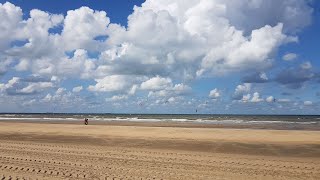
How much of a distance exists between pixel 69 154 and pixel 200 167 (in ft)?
23.5

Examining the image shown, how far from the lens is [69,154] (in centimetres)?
1798

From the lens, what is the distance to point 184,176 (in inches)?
485

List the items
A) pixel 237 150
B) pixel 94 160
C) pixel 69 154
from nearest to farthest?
1. pixel 94 160
2. pixel 69 154
3. pixel 237 150

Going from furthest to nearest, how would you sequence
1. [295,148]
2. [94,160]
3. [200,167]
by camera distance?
[295,148]
[94,160]
[200,167]

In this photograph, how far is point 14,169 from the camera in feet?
42.9

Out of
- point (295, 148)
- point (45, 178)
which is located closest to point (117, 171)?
point (45, 178)

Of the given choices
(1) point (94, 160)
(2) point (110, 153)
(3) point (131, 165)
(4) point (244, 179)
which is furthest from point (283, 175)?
(2) point (110, 153)

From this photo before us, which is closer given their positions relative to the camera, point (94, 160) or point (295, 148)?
point (94, 160)

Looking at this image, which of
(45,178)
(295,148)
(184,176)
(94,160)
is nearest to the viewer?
(45,178)

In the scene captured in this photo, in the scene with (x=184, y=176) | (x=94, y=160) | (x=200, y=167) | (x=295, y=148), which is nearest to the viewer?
(x=184, y=176)

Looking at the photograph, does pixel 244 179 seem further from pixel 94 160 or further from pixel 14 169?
pixel 14 169

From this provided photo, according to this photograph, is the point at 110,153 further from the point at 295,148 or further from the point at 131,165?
the point at 295,148

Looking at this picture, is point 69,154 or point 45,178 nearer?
→ point 45,178

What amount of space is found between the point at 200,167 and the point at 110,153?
6.15 meters
